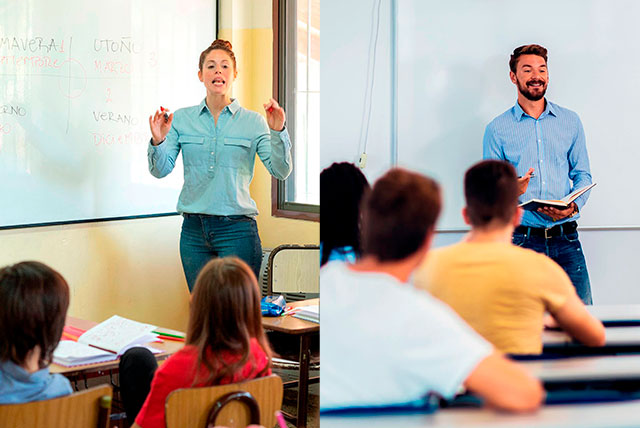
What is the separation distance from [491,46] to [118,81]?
2.45m

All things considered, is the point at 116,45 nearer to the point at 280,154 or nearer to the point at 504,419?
the point at 280,154

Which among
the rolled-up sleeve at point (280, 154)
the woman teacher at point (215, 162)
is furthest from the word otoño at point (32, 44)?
the rolled-up sleeve at point (280, 154)

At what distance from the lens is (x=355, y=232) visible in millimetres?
854

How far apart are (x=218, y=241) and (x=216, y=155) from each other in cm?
34

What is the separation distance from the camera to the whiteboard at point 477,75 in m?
0.87

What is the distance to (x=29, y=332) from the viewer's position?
1.54 m

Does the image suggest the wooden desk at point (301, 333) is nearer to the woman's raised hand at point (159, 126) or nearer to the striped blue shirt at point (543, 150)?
the woman's raised hand at point (159, 126)

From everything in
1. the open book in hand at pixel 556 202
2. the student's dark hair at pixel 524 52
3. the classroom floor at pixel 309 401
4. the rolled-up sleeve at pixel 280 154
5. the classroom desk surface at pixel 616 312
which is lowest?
the classroom floor at pixel 309 401

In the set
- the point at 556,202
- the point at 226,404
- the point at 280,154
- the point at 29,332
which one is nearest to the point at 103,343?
the point at 29,332

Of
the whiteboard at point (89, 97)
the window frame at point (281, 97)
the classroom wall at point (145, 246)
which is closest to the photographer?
the whiteboard at point (89, 97)

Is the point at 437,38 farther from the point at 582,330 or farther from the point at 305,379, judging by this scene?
the point at 305,379

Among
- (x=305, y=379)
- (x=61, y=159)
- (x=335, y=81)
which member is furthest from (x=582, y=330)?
(x=61, y=159)

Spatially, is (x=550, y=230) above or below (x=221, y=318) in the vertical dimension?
above

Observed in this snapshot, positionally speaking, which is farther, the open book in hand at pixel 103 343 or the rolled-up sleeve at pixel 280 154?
the rolled-up sleeve at pixel 280 154
